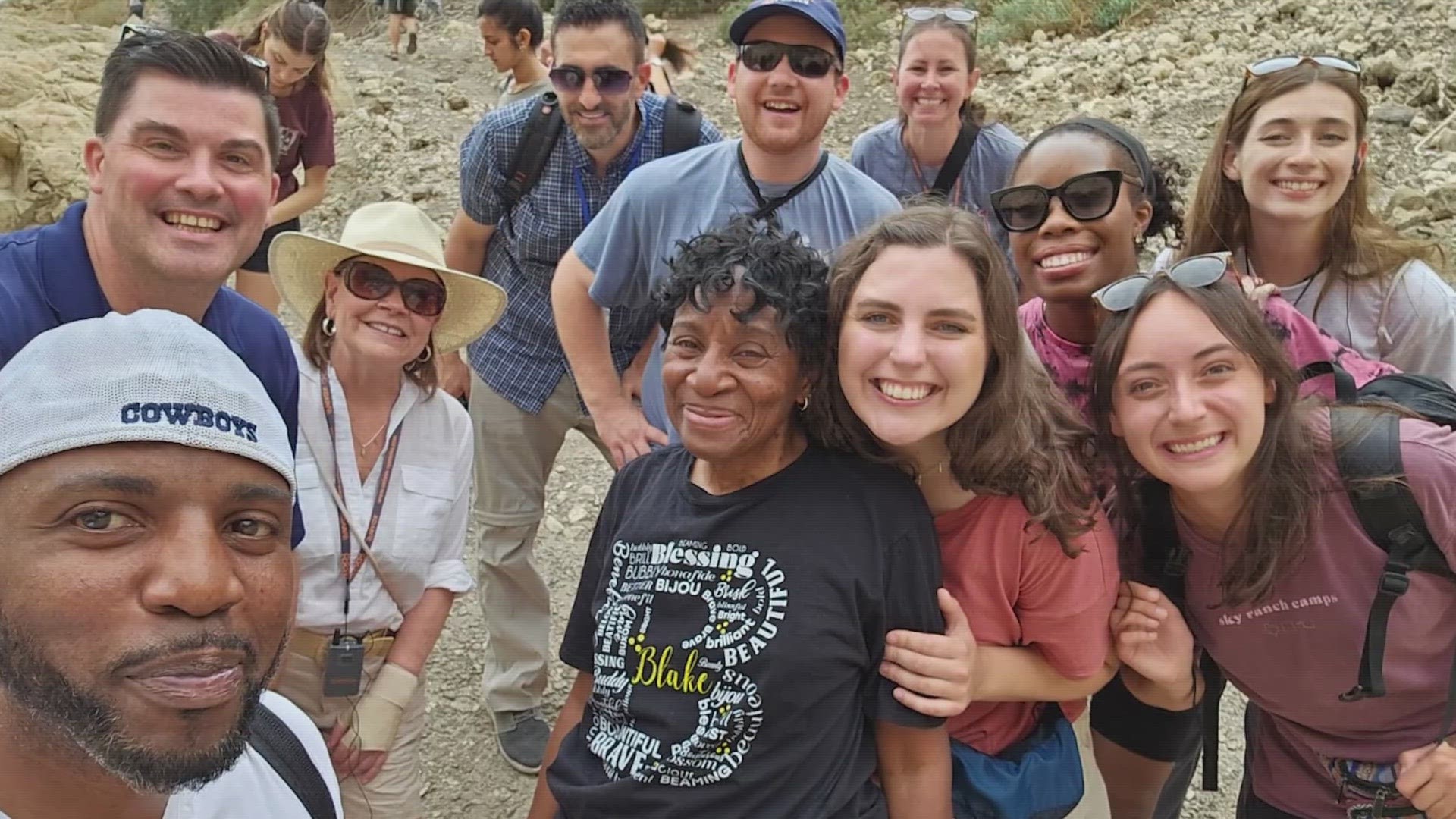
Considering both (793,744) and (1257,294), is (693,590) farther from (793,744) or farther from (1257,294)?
(1257,294)

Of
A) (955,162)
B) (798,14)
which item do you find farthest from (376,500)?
(955,162)

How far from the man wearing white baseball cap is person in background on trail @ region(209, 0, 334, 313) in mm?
4922

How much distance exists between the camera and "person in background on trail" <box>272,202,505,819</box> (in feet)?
9.00

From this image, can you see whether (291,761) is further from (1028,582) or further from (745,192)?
(745,192)

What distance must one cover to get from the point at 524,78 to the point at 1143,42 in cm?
874

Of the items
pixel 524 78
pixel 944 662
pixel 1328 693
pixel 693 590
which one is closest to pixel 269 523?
pixel 693 590

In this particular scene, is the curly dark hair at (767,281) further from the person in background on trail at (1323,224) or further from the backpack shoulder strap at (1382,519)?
the person in background on trail at (1323,224)

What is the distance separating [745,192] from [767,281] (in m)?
0.90

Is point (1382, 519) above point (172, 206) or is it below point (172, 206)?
below

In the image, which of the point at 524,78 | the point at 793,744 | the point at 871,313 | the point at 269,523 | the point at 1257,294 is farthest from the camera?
the point at 524,78

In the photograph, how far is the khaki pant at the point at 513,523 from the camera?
4160 mm

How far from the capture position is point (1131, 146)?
9.88 feet

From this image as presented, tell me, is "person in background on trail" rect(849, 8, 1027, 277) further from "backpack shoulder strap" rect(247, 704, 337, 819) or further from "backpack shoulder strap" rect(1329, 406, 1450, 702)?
"backpack shoulder strap" rect(247, 704, 337, 819)

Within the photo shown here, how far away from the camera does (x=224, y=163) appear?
2.59 m
